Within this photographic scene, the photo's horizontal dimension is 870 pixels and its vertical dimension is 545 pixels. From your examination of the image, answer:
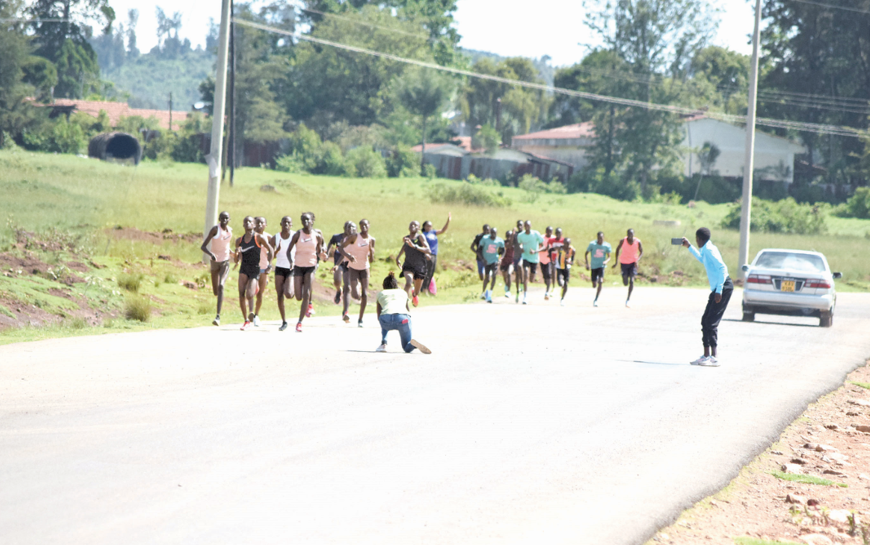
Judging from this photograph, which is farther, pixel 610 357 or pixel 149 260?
pixel 149 260

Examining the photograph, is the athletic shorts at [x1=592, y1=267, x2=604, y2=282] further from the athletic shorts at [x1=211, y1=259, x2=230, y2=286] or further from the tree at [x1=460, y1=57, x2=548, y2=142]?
the tree at [x1=460, y1=57, x2=548, y2=142]

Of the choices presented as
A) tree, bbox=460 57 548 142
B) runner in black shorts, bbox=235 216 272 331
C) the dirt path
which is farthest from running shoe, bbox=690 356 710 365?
tree, bbox=460 57 548 142

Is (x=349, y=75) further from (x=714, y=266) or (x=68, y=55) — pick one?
(x=714, y=266)

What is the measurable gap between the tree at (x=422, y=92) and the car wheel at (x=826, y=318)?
70.5 metres

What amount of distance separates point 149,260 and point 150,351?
10.9 meters

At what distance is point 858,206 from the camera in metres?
70.9

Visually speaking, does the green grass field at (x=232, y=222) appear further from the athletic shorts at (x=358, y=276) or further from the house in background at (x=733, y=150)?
the house in background at (x=733, y=150)

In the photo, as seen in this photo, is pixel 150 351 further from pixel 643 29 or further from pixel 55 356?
pixel 643 29

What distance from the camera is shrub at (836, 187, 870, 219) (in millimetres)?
70188

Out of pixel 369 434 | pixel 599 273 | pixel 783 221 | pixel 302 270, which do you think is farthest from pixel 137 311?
pixel 783 221

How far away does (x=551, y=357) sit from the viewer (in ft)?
45.0

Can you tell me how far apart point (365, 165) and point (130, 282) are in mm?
59917

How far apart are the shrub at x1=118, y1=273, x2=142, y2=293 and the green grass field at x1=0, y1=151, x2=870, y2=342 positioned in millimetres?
155

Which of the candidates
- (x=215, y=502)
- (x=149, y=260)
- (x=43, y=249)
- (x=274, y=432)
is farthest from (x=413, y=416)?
(x=149, y=260)
